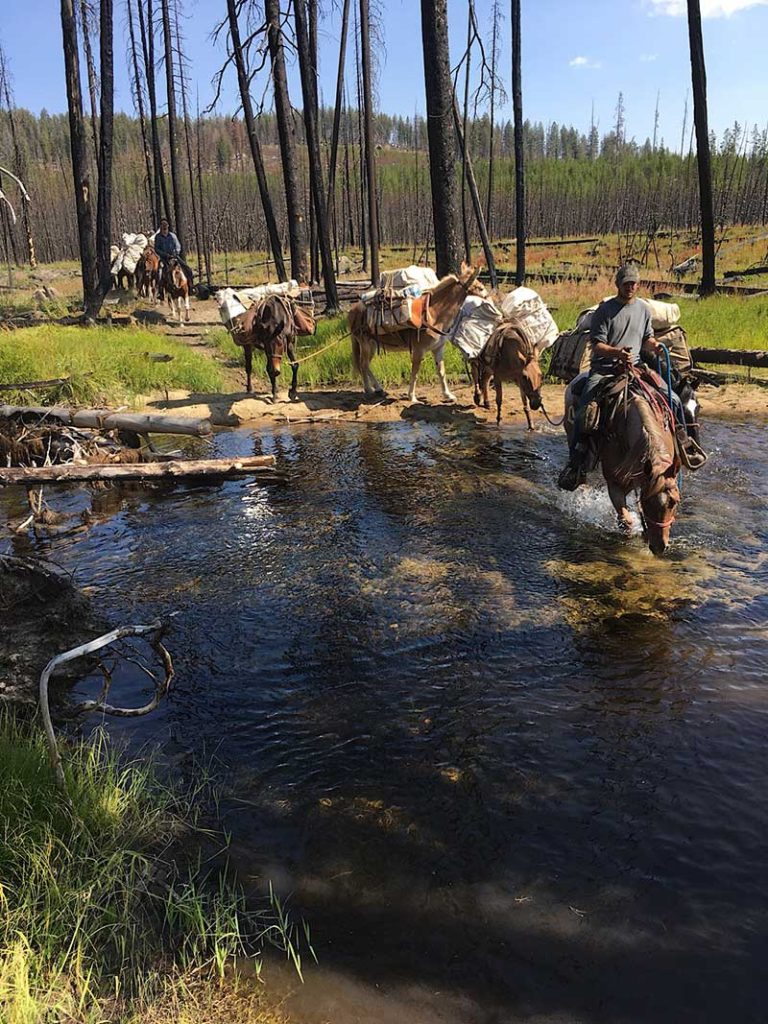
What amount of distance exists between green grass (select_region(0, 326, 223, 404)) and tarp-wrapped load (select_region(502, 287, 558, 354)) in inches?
237

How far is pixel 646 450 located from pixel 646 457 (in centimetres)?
6

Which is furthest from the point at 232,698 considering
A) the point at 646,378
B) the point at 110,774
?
the point at 646,378

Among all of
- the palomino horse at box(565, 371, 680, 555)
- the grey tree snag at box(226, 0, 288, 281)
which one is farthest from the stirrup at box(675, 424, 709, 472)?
the grey tree snag at box(226, 0, 288, 281)

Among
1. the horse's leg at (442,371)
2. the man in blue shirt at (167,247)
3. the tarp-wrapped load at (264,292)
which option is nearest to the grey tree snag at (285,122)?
the man in blue shirt at (167,247)

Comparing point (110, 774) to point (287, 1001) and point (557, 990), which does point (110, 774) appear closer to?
point (287, 1001)

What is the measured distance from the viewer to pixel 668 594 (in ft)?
18.4

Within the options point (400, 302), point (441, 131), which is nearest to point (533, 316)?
point (400, 302)

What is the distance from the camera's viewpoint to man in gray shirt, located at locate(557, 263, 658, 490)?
6.50 m

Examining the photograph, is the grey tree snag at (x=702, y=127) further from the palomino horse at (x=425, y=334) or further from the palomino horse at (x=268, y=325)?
the palomino horse at (x=268, y=325)

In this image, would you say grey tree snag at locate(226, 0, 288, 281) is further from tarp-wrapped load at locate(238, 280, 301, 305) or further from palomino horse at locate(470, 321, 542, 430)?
palomino horse at locate(470, 321, 542, 430)

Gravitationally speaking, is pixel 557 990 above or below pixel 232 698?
below

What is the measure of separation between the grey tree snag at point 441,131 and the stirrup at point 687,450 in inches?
319

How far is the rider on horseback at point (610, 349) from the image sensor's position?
21.1 ft

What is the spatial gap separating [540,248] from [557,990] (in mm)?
52345
